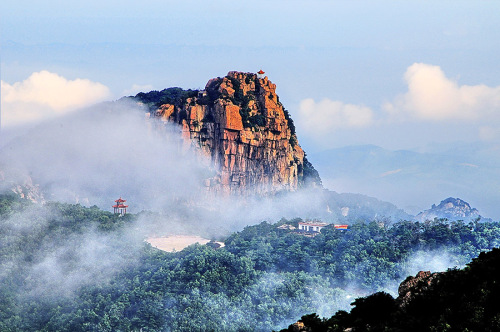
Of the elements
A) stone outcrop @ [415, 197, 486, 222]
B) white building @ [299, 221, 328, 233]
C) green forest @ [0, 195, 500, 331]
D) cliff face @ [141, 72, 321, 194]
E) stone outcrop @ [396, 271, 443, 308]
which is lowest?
green forest @ [0, 195, 500, 331]

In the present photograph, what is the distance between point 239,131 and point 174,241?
15765 mm

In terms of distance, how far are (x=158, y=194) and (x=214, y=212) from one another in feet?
20.6

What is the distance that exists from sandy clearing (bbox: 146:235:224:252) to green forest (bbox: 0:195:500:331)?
2.79 metres

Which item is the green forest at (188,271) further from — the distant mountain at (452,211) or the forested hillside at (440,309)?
the distant mountain at (452,211)

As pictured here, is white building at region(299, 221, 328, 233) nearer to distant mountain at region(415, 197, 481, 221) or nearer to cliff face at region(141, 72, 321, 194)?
cliff face at region(141, 72, 321, 194)

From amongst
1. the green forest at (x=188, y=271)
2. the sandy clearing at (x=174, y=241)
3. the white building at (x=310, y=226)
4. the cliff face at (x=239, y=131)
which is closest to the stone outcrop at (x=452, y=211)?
the cliff face at (x=239, y=131)

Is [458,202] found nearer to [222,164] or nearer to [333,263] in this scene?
[222,164]

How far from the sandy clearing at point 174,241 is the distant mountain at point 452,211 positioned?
1211 inches

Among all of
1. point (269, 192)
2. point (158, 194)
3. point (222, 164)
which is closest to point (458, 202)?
point (269, 192)

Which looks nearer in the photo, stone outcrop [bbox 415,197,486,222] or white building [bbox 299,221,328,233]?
white building [bbox 299,221,328,233]

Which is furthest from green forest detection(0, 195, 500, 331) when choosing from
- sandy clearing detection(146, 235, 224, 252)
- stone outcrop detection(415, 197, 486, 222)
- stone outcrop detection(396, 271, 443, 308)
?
stone outcrop detection(415, 197, 486, 222)

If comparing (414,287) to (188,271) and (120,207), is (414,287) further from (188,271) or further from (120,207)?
(120,207)

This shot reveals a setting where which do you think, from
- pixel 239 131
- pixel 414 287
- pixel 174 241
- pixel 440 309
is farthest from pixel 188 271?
pixel 239 131

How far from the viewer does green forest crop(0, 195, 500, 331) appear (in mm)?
35812
